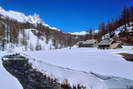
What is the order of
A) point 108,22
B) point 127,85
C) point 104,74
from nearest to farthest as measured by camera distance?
point 127,85 < point 104,74 < point 108,22

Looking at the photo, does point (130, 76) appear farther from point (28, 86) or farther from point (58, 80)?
point (28, 86)

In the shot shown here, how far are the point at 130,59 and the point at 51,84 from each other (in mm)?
10183

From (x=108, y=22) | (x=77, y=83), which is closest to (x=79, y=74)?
(x=77, y=83)

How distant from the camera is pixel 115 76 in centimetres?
1777

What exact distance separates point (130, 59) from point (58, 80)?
9322 millimetres

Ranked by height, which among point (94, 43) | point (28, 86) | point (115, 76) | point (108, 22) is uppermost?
point (108, 22)

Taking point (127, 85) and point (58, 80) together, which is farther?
point (58, 80)

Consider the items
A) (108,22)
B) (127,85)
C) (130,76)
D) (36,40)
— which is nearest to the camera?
(127,85)

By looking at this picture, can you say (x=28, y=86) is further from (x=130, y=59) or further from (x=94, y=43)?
(x=94, y=43)

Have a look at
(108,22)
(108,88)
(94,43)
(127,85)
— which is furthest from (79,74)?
(108,22)

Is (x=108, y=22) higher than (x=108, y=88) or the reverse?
higher

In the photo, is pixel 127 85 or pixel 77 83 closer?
pixel 127 85

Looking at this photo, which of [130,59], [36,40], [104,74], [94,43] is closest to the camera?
[104,74]

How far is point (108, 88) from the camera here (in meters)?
17.1
